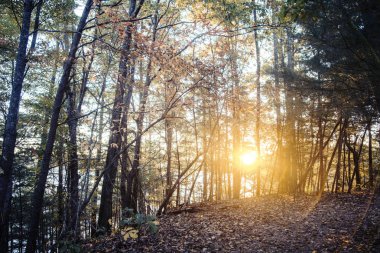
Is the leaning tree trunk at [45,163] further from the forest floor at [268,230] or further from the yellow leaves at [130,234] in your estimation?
the yellow leaves at [130,234]

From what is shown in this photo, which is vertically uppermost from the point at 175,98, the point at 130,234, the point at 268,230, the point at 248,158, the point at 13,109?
the point at 175,98

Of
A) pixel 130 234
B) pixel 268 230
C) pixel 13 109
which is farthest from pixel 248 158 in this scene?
pixel 13 109

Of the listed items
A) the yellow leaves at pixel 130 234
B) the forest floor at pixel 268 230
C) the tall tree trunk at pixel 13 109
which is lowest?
the forest floor at pixel 268 230

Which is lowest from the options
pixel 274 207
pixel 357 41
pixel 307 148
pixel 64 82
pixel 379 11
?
pixel 274 207

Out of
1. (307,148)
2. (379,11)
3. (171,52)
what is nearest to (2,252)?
(171,52)

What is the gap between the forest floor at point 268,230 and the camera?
5398 millimetres

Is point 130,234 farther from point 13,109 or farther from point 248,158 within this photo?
point 248,158

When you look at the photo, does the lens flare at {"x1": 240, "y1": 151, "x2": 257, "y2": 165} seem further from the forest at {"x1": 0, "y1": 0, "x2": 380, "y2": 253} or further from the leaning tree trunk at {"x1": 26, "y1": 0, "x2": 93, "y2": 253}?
the leaning tree trunk at {"x1": 26, "y1": 0, "x2": 93, "y2": 253}

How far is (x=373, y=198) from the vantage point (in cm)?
930

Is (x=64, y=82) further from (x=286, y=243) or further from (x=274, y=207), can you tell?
(x=274, y=207)

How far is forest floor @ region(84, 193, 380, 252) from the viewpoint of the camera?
5.40m

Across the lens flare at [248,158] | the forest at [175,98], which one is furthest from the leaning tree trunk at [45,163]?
the lens flare at [248,158]

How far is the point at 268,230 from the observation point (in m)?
6.66

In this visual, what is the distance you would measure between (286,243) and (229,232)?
1445 millimetres
